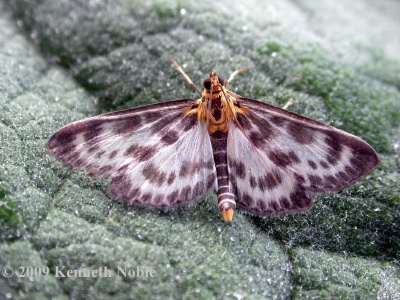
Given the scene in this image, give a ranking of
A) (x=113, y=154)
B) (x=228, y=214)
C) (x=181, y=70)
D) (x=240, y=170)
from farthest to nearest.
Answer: (x=181, y=70) < (x=240, y=170) < (x=113, y=154) < (x=228, y=214)

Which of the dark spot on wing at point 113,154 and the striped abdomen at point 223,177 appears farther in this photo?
the dark spot on wing at point 113,154

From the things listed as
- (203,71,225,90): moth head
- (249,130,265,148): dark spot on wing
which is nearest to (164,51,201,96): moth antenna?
(203,71,225,90): moth head

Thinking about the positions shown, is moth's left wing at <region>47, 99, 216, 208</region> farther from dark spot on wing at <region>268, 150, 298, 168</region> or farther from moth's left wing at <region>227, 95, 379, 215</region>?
dark spot on wing at <region>268, 150, 298, 168</region>

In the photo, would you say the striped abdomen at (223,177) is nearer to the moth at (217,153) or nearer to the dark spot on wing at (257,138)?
the moth at (217,153)

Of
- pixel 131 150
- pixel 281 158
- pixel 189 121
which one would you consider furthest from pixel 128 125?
pixel 281 158

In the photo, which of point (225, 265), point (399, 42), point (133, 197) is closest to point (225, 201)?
point (225, 265)

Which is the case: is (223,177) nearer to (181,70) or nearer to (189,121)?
(189,121)

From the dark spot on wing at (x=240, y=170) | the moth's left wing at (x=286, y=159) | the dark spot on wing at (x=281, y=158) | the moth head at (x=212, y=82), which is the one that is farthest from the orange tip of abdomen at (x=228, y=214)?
the moth head at (x=212, y=82)

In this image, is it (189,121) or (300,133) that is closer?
(300,133)
